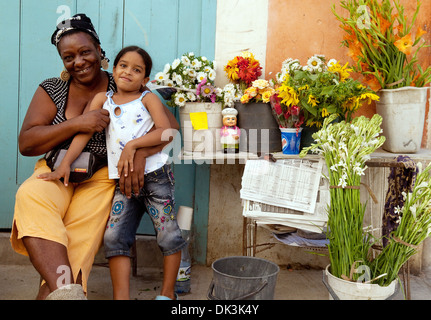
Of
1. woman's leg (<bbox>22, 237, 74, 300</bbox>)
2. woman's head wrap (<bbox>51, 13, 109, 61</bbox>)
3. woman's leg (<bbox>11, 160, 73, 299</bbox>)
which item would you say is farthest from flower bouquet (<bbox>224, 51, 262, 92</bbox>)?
woman's leg (<bbox>22, 237, 74, 300</bbox>)

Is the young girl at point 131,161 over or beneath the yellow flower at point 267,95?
beneath

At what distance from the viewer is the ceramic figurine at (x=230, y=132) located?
2924 millimetres

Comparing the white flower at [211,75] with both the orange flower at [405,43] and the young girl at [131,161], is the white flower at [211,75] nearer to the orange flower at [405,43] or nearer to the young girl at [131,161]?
the young girl at [131,161]

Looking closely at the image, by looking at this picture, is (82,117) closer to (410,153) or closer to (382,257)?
(382,257)

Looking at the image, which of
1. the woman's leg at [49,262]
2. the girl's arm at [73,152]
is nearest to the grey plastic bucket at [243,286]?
the woman's leg at [49,262]

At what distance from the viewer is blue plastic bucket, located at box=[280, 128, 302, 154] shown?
9.23 feet

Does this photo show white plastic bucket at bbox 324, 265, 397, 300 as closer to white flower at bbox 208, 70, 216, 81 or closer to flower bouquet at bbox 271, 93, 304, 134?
flower bouquet at bbox 271, 93, 304, 134

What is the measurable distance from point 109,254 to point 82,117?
76cm

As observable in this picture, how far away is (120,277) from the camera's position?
255cm

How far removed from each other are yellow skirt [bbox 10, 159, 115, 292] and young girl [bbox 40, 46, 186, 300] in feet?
0.25

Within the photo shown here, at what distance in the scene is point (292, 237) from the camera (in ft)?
9.18

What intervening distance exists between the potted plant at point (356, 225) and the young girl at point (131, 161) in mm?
857
